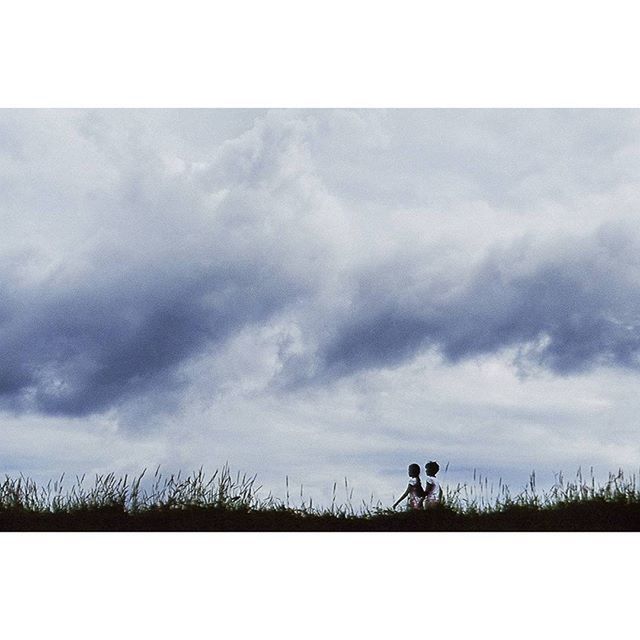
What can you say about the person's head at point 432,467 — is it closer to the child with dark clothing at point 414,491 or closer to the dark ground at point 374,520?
the child with dark clothing at point 414,491

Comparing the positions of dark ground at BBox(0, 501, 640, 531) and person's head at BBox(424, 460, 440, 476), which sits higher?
person's head at BBox(424, 460, 440, 476)

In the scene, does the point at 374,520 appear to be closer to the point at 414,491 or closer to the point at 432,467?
the point at 414,491

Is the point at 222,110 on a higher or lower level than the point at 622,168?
higher

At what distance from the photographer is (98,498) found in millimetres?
7801

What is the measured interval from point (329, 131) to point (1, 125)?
10.4ft

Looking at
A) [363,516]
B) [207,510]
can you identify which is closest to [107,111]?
[207,510]

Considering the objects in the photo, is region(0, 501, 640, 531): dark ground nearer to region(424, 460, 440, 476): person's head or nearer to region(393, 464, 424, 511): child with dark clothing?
region(393, 464, 424, 511): child with dark clothing

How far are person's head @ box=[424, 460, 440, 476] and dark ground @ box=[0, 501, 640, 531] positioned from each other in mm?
357

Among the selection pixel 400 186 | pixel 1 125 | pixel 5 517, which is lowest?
pixel 5 517

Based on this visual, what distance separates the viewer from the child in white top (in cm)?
776

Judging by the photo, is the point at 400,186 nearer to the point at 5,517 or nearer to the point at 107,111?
the point at 107,111

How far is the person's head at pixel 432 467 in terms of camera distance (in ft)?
25.5

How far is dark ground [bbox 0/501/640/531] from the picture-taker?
777 centimetres

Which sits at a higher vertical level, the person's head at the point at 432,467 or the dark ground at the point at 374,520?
the person's head at the point at 432,467
